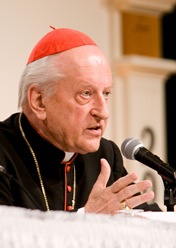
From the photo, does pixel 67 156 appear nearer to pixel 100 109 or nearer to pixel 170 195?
pixel 100 109

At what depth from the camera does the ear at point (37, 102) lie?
2.87m

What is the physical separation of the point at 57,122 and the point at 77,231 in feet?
6.49

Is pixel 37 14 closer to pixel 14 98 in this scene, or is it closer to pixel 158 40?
pixel 14 98

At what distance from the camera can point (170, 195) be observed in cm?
224

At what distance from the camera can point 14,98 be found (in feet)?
16.9

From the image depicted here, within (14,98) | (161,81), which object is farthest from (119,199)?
(161,81)

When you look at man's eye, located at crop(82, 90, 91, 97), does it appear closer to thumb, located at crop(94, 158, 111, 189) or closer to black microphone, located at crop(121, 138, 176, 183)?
black microphone, located at crop(121, 138, 176, 183)

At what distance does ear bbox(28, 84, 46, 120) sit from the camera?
287 centimetres

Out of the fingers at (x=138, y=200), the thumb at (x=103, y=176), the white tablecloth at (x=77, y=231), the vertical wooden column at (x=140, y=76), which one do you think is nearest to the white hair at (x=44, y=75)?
the thumb at (x=103, y=176)

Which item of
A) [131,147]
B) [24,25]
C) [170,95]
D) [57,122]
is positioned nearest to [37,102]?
[57,122]

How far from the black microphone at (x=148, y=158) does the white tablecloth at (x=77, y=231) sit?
4.11 feet

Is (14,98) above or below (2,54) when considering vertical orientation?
below

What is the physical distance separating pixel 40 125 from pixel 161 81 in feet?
13.1

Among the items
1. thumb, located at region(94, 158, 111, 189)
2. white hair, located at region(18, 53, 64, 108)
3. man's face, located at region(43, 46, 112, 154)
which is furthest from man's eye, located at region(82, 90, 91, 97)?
thumb, located at region(94, 158, 111, 189)
